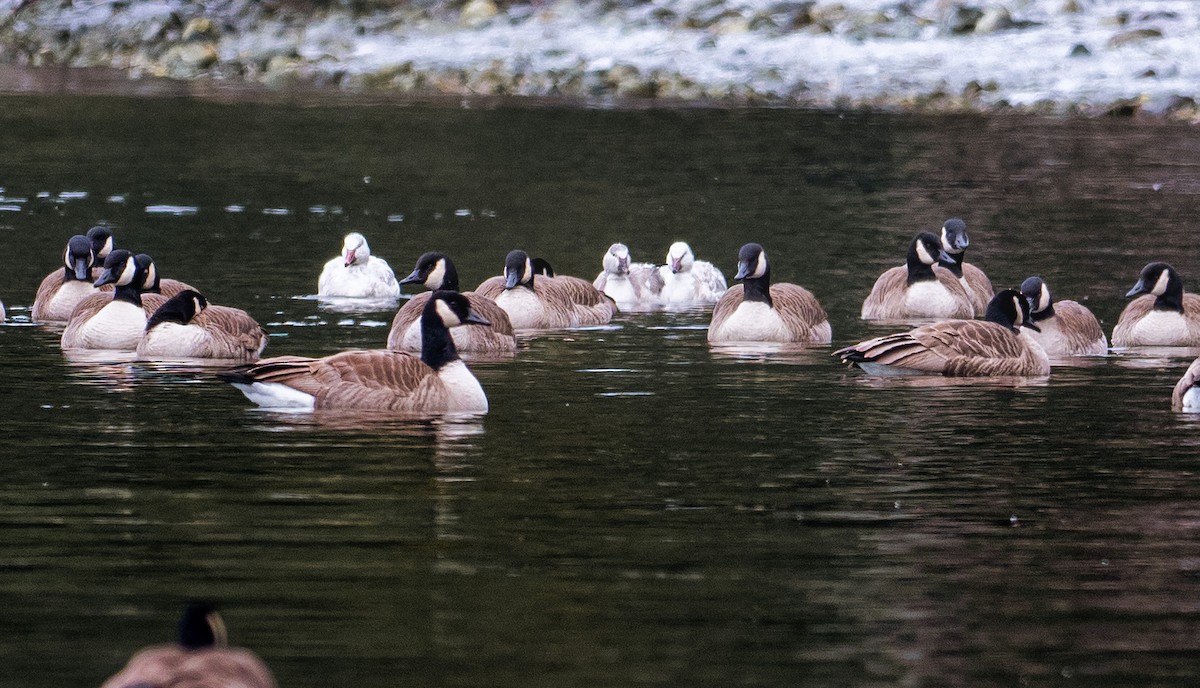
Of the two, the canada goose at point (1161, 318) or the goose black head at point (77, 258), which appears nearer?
the canada goose at point (1161, 318)

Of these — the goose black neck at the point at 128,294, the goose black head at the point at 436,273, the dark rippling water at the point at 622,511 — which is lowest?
the dark rippling water at the point at 622,511

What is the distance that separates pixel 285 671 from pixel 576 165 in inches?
1338

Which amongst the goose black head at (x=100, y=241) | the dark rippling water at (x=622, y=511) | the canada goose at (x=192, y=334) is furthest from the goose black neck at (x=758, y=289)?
the goose black head at (x=100, y=241)

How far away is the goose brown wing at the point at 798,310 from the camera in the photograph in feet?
71.7

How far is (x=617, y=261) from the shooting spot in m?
25.7

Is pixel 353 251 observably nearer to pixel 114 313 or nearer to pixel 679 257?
pixel 679 257

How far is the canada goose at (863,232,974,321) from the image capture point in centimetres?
2412

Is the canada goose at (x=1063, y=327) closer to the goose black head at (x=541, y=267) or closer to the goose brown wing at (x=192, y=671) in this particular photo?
the goose black head at (x=541, y=267)

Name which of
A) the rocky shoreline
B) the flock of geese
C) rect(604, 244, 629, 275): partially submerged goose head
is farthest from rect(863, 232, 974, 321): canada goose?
the rocky shoreline

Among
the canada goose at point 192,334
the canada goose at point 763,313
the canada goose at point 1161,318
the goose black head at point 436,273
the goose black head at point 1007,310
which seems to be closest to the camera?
the canada goose at point 192,334

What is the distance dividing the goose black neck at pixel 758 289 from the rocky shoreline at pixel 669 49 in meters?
33.5

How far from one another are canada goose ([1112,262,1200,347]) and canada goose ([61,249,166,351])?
32.0ft

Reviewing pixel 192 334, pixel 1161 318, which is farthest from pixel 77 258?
pixel 1161 318

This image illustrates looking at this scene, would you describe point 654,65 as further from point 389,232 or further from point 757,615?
point 757,615
